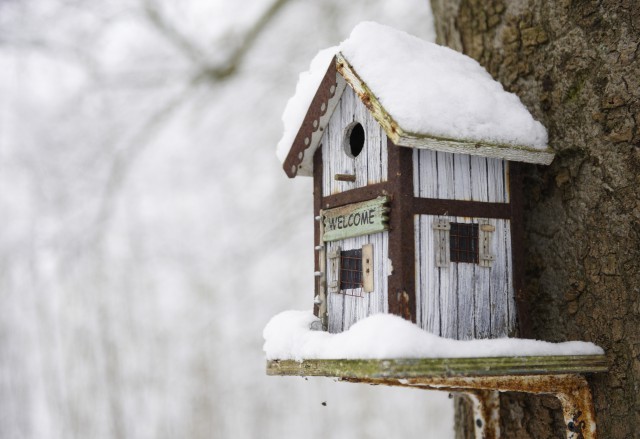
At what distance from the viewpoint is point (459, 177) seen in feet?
8.59

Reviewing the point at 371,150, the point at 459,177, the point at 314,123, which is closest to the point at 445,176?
the point at 459,177

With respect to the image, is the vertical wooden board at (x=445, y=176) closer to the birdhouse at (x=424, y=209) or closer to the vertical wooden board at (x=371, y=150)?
the birdhouse at (x=424, y=209)

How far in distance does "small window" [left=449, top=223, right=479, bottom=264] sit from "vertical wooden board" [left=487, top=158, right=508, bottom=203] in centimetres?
16

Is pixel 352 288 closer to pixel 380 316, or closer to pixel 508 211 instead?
pixel 380 316

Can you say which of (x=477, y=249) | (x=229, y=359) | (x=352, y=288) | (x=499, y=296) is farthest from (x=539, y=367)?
(x=229, y=359)

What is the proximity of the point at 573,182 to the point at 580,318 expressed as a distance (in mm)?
589

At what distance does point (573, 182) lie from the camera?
299 cm

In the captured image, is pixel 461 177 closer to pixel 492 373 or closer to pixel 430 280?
pixel 430 280

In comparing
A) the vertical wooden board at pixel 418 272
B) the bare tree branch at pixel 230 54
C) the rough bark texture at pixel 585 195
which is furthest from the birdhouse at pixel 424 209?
the bare tree branch at pixel 230 54

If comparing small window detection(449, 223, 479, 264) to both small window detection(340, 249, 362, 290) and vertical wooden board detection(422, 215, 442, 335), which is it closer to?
vertical wooden board detection(422, 215, 442, 335)

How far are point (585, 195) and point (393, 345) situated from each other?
4.24ft

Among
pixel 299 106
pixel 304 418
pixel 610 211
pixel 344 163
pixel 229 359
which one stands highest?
pixel 299 106

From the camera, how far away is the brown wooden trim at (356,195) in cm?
257

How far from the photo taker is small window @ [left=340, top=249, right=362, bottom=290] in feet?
8.86
